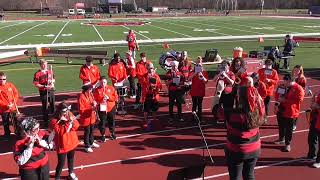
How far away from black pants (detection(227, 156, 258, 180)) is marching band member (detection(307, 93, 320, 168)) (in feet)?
9.23

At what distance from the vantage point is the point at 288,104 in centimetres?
863

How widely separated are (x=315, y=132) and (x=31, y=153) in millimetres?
5689

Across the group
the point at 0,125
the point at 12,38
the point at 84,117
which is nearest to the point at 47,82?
the point at 0,125

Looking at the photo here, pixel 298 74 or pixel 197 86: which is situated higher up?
pixel 298 74

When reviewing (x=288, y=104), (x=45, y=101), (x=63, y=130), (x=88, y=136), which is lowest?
(x=88, y=136)

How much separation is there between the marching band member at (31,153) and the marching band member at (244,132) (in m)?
3.00

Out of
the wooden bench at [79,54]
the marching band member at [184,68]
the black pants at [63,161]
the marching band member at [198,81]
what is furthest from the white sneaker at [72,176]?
the wooden bench at [79,54]

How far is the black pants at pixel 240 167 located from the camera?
5.77 m

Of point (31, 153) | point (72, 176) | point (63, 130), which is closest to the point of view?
point (31, 153)

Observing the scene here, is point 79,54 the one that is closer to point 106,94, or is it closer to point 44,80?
point 44,80

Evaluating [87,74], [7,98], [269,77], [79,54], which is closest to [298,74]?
[269,77]

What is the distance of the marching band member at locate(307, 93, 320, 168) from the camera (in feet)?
26.0

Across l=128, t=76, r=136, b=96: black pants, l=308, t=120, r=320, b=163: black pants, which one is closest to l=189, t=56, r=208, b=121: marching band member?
l=308, t=120, r=320, b=163: black pants

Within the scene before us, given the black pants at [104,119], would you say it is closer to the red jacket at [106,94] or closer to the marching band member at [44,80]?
the red jacket at [106,94]
